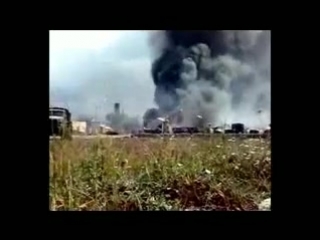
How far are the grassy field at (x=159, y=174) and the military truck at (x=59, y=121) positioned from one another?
53 mm

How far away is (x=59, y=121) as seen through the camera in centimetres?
373

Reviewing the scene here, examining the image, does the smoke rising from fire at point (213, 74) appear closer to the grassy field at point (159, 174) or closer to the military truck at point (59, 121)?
the grassy field at point (159, 174)

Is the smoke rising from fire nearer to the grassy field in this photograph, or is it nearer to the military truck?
the grassy field

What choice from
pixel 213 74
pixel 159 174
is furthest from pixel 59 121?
pixel 213 74

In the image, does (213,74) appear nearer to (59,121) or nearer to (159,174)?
(159,174)

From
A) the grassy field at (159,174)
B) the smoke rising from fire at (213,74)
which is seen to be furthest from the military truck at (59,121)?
the smoke rising from fire at (213,74)

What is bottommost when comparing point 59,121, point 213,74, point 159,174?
point 159,174

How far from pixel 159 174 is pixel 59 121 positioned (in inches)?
23.7

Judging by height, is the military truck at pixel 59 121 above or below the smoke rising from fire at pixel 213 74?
below

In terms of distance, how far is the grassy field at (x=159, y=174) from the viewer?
372 centimetres
